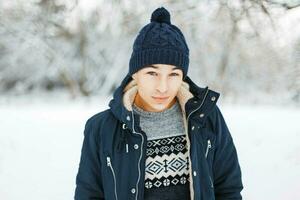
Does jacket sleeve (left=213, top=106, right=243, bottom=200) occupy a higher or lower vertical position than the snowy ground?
lower

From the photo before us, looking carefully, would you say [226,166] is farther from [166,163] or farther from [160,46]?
[160,46]

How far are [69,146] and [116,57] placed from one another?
3.54ft

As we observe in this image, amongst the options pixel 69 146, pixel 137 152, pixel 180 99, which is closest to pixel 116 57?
pixel 69 146

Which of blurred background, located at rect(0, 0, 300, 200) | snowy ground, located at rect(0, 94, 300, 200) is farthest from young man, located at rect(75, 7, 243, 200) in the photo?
blurred background, located at rect(0, 0, 300, 200)

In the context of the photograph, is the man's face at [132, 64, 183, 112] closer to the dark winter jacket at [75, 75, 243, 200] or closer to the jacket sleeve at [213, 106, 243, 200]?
the dark winter jacket at [75, 75, 243, 200]

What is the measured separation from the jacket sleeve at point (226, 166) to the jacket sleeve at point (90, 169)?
0.36 meters

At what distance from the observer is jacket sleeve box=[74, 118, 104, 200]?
4.19ft

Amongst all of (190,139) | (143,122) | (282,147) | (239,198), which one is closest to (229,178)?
(239,198)

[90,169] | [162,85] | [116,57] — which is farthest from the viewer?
[116,57]

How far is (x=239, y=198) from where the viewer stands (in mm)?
1336

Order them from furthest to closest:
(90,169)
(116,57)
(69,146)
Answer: (116,57) → (69,146) → (90,169)

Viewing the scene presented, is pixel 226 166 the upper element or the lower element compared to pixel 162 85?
lower

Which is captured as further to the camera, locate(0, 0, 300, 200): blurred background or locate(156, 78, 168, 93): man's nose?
locate(0, 0, 300, 200): blurred background

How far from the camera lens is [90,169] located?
1.29 meters
